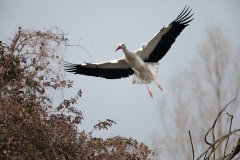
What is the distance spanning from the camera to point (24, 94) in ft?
14.5

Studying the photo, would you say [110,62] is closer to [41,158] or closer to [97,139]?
[97,139]

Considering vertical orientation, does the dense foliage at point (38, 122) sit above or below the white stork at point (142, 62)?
below

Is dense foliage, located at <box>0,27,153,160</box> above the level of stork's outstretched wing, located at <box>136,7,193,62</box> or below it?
below

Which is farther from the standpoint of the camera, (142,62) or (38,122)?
(142,62)

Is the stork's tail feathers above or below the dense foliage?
above

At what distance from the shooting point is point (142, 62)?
6.60 m

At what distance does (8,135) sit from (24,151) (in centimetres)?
19

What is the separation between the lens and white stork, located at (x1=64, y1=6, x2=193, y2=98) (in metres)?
6.21

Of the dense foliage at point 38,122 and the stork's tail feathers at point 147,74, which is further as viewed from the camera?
the stork's tail feathers at point 147,74

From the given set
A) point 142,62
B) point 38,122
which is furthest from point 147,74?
point 38,122

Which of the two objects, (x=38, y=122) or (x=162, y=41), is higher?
(x=162, y=41)

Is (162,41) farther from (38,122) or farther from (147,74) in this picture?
(38,122)

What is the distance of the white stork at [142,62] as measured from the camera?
245 inches

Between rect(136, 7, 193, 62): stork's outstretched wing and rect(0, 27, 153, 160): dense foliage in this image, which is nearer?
rect(0, 27, 153, 160): dense foliage
